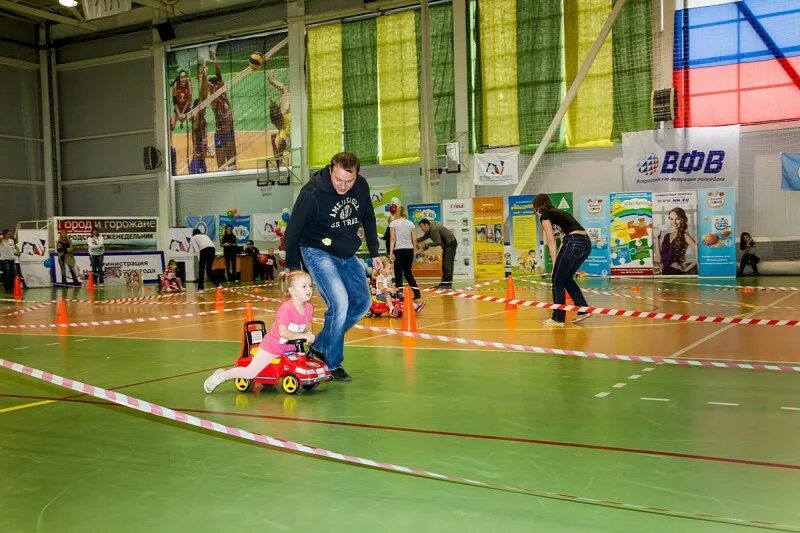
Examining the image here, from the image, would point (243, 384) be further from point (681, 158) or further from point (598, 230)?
point (681, 158)

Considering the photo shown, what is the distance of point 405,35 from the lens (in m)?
27.5

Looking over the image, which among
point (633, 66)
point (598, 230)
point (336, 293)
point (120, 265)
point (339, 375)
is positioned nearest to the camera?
point (336, 293)

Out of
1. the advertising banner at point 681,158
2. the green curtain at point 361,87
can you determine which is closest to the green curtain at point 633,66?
the advertising banner at point 681,158

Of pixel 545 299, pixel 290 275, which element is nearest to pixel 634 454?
pixel 290 275

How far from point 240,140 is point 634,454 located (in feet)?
93.6

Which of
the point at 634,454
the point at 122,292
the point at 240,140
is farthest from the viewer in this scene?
the point at 240,140

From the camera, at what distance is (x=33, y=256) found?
27.1m

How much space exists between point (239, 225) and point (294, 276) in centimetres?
2472

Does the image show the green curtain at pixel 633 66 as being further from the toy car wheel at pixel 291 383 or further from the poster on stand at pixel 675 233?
the toy car wheel at pixel 291 383

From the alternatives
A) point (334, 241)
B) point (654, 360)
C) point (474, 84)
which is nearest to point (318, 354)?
point (334, 241)

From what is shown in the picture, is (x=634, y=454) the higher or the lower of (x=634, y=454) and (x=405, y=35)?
the lower

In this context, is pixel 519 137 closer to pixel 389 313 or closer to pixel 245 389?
pixel 389 313

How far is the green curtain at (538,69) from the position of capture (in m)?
24.8

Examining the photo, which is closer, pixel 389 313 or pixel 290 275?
pixel 290 275
